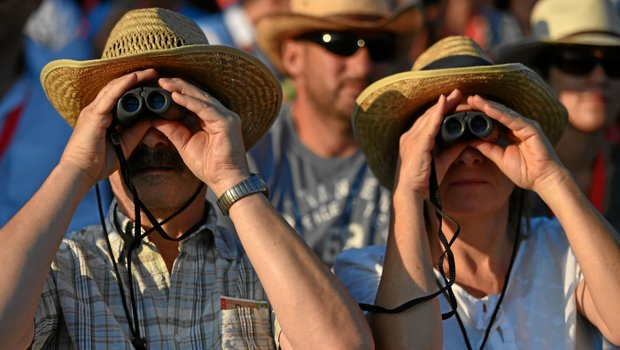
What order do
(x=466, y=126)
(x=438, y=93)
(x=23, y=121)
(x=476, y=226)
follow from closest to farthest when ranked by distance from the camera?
(x=466, y=126)
(x=438, y=93)
(x=476, y=226)
(x=23, y=121)

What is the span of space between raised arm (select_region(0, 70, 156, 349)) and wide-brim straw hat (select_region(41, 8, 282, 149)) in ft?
0.22

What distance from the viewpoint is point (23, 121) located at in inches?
211

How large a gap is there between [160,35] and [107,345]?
2.89 feet

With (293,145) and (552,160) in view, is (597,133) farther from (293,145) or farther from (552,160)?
(552,160)

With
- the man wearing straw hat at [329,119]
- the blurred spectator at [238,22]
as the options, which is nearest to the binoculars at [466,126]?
the man wearing straw hat at [329,119]

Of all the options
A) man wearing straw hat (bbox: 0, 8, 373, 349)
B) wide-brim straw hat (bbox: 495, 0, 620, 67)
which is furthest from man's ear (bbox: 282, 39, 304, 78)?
man wearing straw hat (bbox: 0, 8, 373, 349)

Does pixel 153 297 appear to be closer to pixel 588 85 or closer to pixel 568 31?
pixel 588 85

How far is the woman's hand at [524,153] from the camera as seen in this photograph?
11.5ft

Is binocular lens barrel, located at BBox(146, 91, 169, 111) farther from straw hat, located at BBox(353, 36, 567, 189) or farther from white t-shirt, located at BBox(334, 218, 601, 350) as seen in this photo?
white t-shirt, located at BBox(334, 218, 601, 350)

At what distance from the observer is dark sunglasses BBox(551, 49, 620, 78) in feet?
17.7

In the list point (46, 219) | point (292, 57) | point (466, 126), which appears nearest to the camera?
point (46, 219)

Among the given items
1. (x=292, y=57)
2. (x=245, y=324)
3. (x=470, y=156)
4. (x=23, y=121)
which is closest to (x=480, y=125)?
(x=470, y=156)

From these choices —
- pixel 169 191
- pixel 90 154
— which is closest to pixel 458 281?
pixel 169 191

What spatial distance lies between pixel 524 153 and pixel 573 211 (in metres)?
0.24
